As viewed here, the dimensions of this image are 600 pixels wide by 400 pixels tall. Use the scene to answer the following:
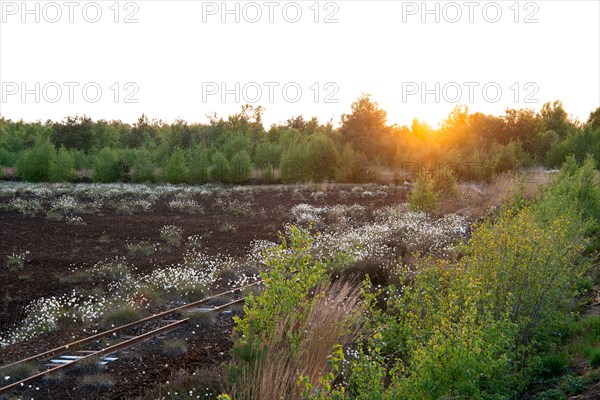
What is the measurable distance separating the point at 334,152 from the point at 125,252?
3678 centimetres

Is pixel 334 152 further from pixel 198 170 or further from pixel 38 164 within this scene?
pixel 38 164

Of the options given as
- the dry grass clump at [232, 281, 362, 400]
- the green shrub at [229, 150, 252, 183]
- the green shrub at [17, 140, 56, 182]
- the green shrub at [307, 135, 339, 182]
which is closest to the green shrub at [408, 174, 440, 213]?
the dry grass clump at [232, 281, 362, 400]

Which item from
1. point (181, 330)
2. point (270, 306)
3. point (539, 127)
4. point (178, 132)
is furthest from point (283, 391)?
point (178, 132)

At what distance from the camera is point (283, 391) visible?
20.5 ft

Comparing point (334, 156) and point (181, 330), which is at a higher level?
point (334, 156)

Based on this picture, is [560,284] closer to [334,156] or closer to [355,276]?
[355,276]

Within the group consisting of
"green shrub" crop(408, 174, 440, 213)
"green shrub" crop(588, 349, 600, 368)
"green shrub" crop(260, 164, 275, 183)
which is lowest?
"green shrub" crop(588, 349, 600, 368)

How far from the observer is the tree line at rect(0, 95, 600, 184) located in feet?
160

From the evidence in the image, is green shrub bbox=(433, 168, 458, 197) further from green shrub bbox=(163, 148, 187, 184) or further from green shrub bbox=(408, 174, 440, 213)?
green shrub bbox=(163, 148, 187, 184)

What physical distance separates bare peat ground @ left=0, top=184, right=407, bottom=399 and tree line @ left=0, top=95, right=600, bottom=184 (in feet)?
41.6

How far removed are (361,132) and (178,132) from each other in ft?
88.3

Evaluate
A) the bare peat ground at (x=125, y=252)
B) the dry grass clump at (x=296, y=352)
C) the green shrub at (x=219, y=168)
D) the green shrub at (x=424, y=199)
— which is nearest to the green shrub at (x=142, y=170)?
the green shrub at (x=219, y=168)

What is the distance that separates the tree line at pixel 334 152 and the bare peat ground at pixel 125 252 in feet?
41.6

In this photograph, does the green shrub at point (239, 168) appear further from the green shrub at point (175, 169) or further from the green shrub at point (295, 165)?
the green shrub at point (175, 169)
